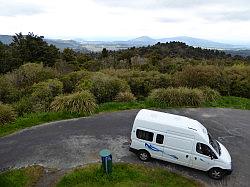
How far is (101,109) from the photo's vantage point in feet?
59.8

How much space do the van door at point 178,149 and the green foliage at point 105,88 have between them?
9142 mm

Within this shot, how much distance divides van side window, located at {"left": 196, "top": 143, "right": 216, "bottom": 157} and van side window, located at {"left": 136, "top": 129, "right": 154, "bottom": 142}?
1.72 metres

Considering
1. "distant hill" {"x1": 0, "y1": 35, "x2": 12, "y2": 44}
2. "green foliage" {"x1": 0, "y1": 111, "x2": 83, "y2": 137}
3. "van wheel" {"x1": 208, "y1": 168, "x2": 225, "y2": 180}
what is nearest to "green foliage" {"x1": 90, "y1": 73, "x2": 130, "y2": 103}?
"green foliage" {"x1": 0, "y1": 111, "x2": 83, "y2": 137}

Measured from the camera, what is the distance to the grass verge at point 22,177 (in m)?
10.8

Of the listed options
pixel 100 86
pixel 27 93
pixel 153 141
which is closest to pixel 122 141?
pixel 153 141

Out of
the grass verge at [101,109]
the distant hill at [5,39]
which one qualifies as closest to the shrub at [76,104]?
the grass verge at [101,109]

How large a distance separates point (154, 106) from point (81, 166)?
8.50 metres

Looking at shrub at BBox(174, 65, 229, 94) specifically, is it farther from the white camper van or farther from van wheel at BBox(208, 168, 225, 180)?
van wheel at BBox(208, 168, 225, 180)

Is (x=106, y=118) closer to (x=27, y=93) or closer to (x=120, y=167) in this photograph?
(x=120, y=167)

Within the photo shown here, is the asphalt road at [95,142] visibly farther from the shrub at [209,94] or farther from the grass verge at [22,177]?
the shrub at [209,94]

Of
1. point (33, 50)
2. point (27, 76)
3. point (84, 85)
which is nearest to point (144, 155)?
point (84, 85)

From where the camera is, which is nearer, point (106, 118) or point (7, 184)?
point (7, 184)

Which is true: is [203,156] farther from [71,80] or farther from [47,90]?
[71,80]

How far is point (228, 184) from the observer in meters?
11.3
